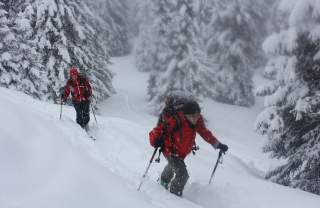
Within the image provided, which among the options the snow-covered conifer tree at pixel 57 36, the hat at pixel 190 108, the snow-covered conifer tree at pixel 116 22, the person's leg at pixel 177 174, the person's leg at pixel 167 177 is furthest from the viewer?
the snow-covered conifer tree at pixel 116 22

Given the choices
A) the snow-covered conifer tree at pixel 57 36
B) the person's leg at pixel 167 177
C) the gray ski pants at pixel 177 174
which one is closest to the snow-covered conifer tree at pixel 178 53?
the snow-covered conifer tree at pixel 57 36

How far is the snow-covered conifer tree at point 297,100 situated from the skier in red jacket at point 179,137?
4.43 m

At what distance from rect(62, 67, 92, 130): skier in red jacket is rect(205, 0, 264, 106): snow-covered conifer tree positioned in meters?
22.1

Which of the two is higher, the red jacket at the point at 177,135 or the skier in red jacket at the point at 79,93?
the red jacket at the point at 177,135

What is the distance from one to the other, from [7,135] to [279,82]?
8.12 m

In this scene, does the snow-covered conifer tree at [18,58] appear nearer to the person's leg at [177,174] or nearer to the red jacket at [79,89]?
the red jacket at [79,89]

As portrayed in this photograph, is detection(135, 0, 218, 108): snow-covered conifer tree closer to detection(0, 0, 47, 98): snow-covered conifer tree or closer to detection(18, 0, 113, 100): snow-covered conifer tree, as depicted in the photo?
detection(18, 0, 113, 100): snow-covered conifer tree

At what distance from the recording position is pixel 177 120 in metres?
7.65

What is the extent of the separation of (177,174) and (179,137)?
2.56 ft

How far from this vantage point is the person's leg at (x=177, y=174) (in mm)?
7961

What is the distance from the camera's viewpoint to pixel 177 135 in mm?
7723

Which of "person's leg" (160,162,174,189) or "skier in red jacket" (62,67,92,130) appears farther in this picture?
"skier in red jacket" (62,67,92,130)

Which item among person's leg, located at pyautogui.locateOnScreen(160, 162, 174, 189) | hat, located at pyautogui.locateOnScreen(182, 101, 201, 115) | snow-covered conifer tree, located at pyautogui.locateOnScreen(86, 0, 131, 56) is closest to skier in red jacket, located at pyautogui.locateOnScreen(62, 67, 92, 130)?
person's leg, located at pyautogui.locateOnScreen(160, 162, 174, 189)

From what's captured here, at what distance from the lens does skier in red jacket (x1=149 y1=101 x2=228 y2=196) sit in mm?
7629
